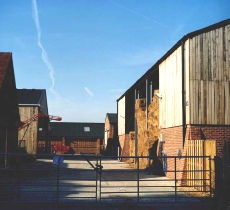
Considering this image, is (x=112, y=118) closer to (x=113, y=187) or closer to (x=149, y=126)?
(x=149, y=126)

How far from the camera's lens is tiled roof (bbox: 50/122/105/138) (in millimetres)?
51469

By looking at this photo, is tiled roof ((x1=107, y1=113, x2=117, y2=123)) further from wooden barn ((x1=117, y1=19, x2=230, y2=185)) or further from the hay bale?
wooden barn ((x1=117, y1=19, x2=230, y2=185))

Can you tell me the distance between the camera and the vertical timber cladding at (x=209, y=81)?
45.8 feet

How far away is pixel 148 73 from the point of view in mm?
21453

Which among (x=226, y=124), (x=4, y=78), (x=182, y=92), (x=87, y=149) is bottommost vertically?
(x=87, y=149)

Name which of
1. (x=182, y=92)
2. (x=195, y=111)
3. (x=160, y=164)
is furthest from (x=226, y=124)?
(x=160, y=164)

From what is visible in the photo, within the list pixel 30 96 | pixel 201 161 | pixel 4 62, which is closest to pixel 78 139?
pixel 30 96

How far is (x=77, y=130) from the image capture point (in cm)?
5331

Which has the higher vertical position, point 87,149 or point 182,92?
point 182,92

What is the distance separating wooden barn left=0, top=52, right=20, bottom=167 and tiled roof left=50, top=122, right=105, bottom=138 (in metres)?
28.3

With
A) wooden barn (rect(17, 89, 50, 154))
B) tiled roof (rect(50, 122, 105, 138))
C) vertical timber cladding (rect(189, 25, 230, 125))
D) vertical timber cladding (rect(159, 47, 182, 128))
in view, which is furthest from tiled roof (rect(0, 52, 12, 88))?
tiled roof (rect(50, 122, 105, 138))

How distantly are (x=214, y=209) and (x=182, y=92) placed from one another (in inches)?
263

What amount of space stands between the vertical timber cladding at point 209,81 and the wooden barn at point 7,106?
36.8 feet

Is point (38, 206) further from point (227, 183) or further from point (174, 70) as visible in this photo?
point (174, 70)
